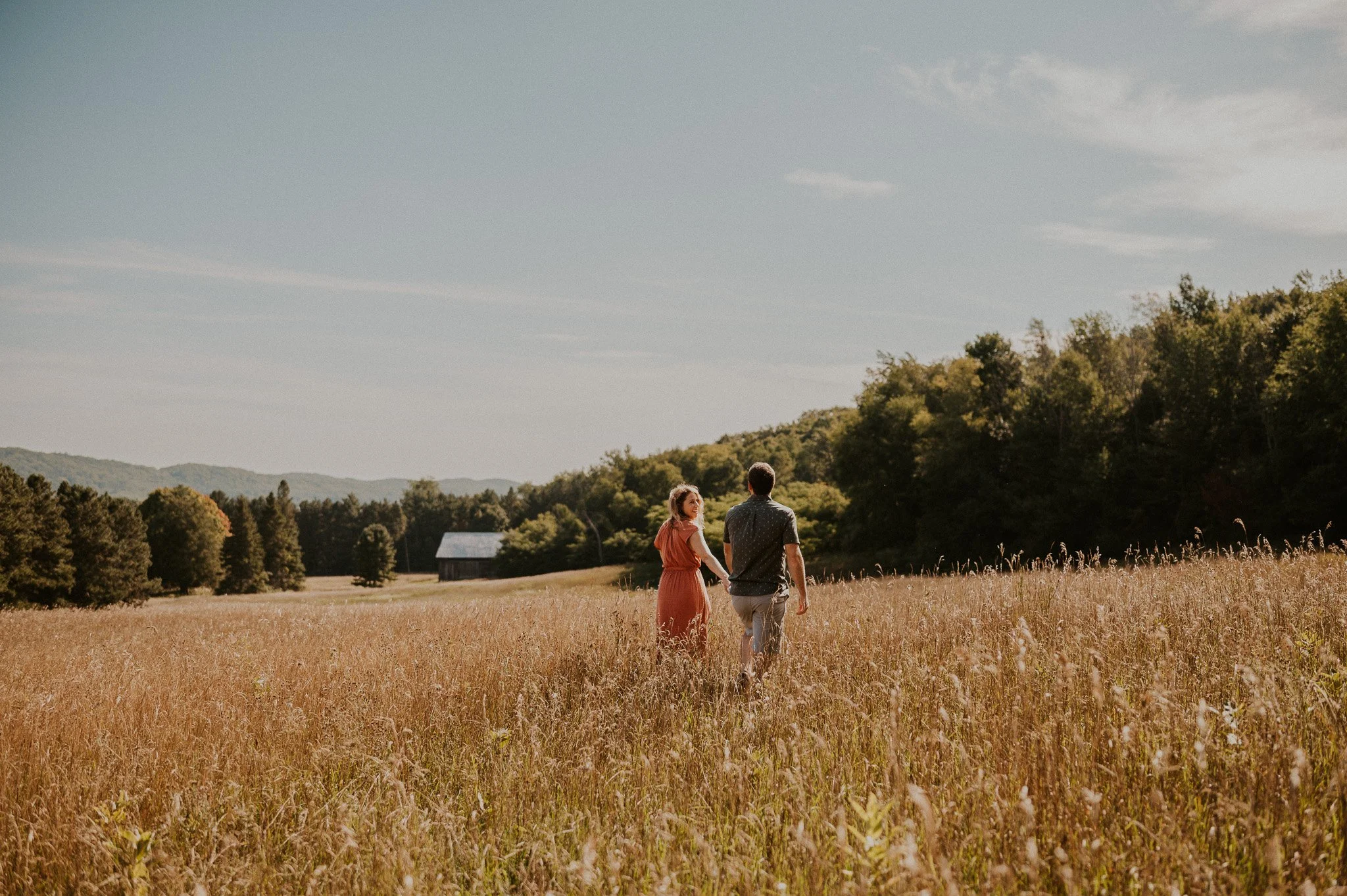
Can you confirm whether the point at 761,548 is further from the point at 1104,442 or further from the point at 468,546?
the point at 468,546

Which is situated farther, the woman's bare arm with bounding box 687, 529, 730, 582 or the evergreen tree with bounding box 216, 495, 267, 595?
the evergreen tree with bounding box 216, 495, 267, 595

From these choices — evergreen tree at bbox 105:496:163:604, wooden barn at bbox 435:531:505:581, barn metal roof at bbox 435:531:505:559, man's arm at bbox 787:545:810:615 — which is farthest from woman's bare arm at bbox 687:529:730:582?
wooden barn at bbox 435:531:505:581

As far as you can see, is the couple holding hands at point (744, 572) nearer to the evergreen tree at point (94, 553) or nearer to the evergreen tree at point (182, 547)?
the evergreen tree at point (94, 553)

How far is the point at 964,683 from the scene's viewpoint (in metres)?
4.80

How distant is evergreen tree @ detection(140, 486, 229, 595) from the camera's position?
70688 millimetres

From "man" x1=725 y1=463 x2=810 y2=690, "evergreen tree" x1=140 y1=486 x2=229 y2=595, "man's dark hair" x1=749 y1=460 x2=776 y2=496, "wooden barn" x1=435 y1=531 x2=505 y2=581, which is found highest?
"man's dark hair" x1=749 y1=460 x2=776 y2=496

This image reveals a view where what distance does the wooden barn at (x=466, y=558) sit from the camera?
98875 millimetres

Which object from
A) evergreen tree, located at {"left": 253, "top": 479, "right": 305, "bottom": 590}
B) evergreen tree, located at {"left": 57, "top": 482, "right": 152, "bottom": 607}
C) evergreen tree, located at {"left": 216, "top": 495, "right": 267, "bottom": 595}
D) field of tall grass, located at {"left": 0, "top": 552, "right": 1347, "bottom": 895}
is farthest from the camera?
evergreen tree, located at {"left": 253, "top": 479, "right": 305, "bottom": 590}

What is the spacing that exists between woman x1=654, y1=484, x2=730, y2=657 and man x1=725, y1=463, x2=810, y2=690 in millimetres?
408

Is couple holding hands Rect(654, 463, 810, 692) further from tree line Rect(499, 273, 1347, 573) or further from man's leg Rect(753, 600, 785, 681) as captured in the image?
tree line Rect(499, 273, 1347, 573)

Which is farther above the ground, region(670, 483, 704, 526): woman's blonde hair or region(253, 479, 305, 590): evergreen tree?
region(670, 483, 704, 526): woman's blonde hair

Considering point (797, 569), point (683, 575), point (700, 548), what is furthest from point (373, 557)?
point (797, 569)

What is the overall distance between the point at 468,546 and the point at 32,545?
58.9 m

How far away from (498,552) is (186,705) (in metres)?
82.4
